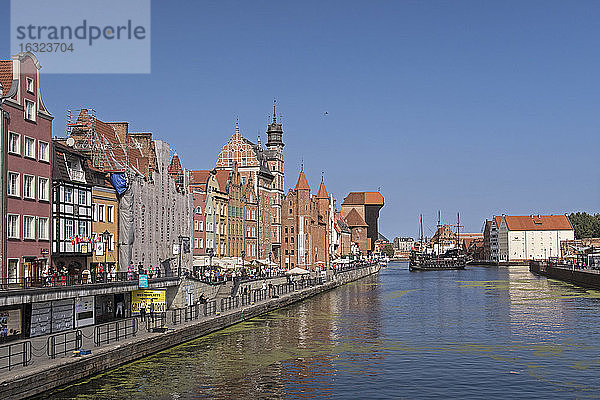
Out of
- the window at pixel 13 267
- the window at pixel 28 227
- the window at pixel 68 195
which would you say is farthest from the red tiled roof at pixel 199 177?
the window at pixel 13 267

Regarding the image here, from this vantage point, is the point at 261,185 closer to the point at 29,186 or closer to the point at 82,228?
the point at 82,228

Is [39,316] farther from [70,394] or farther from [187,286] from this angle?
[187,286]

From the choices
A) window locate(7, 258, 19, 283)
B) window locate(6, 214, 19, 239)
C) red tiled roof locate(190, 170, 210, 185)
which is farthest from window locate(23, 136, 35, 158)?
red tiled roof locate(190, 170, 210, 185)

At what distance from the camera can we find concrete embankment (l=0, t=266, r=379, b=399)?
32.2m

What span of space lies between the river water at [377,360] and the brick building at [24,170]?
11.9 meters

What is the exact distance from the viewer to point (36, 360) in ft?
119

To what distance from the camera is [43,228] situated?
5197cm

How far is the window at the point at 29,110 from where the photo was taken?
49.3 meters

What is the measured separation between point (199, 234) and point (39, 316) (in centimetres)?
5058

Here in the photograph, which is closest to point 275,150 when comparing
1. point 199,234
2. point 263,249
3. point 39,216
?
point 263,249

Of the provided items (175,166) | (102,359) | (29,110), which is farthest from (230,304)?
(175,166)

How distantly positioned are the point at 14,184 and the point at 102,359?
49.6ft

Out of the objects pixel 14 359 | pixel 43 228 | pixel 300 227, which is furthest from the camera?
pixel 300 227

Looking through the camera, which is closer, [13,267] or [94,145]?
[13,267]
